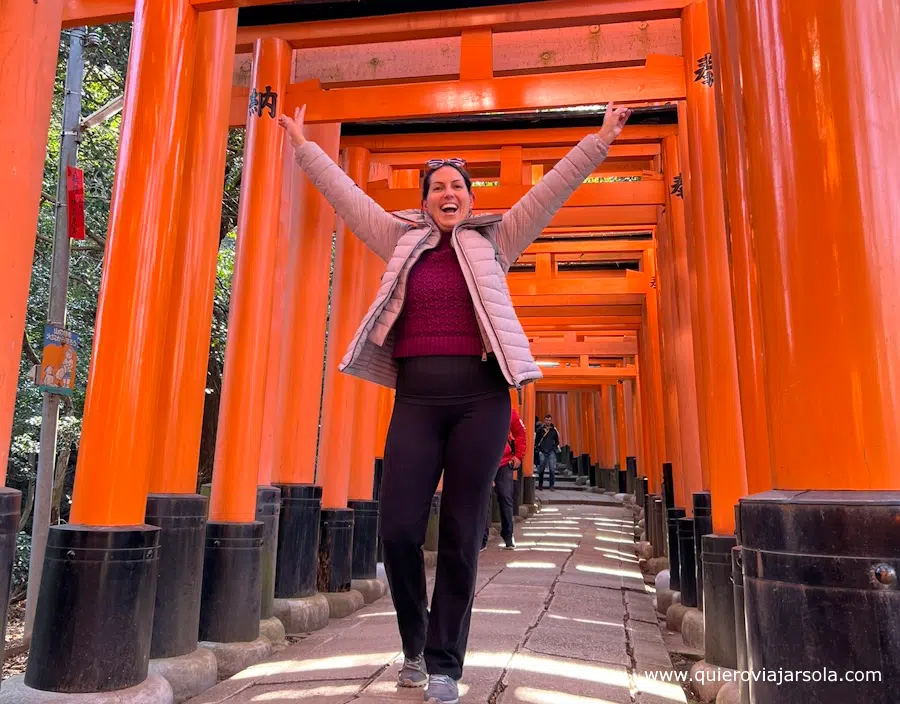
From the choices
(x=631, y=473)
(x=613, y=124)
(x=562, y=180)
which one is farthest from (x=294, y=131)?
(x=631, y=473)

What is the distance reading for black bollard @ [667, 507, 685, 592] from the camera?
17.2 ft

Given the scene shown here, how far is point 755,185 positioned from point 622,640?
288 centimetres

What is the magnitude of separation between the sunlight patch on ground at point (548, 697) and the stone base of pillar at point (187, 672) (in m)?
1.40

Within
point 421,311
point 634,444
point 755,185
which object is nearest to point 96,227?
point 421,311

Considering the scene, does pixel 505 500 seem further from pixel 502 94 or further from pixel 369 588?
pixel 502 94

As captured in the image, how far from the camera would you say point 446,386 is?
7.89 ft

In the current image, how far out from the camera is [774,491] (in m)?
1.55

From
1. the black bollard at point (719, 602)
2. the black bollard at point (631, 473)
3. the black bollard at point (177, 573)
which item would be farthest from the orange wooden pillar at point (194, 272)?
the black bollard at point (631, 473)

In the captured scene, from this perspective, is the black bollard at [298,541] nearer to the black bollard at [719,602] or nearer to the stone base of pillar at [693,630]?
the stone base of pillar at [693,630]

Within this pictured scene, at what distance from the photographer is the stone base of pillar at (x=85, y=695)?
2.53 metres

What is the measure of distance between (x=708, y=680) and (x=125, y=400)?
106 inches

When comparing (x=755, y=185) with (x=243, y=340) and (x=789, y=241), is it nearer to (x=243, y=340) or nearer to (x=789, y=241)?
(x=789, y=241)

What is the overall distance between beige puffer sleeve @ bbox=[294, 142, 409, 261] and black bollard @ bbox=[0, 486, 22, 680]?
1449mm

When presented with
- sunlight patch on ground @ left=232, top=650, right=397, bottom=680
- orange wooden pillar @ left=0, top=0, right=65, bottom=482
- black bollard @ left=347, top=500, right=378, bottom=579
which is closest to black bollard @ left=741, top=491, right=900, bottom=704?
sunlight patch on ground @ left=232, top=650, right=397, bottom=680
